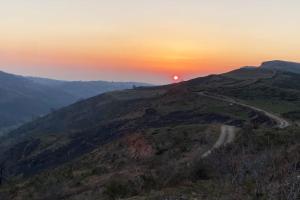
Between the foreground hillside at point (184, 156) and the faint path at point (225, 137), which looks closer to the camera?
the foreground hillside at point (184, 156)

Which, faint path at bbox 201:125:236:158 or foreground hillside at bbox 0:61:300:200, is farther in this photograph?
faint path at bbox 201:125:236:158

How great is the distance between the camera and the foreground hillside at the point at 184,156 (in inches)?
1034

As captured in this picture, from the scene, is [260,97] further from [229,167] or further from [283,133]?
[229,167]

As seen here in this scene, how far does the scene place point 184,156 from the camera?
5653 centimetres

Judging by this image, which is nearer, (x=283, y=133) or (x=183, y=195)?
(x=183, y=195)

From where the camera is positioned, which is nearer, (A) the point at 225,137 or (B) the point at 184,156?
(B) the point at 184,156

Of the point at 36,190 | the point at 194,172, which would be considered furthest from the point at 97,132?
the point at 194,172

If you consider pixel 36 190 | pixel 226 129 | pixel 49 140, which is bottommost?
pixel 49 140

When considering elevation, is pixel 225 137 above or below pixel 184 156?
above

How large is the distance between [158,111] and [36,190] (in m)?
105

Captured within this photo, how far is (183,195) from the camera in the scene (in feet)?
78.9

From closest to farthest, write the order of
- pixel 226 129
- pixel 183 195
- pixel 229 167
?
pixel 183 195 → pixel 229 167 → pixel 226 129

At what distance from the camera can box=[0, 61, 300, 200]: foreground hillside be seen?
2627 cm

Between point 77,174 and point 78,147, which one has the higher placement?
point 77,174
